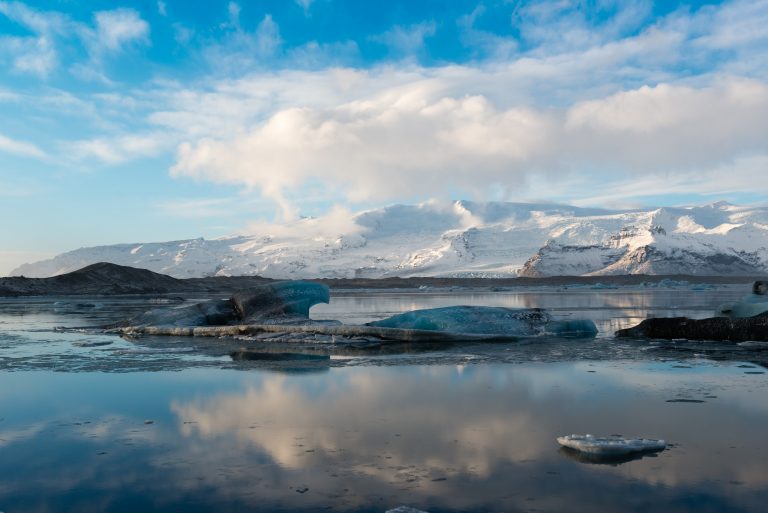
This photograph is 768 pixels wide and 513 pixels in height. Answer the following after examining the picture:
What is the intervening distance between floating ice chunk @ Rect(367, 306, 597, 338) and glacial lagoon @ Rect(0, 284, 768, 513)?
320 centimetres

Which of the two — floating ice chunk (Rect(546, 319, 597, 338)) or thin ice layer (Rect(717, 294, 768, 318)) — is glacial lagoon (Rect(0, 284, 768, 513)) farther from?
thin ice layer (Rect(717, 294, 768, 318))

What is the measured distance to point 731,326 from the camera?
11148mm

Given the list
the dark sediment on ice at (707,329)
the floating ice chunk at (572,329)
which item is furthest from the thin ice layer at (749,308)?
the floating ice chunk at (572,329)

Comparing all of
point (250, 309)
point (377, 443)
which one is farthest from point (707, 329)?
point (250, 309)

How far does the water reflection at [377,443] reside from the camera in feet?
11.4

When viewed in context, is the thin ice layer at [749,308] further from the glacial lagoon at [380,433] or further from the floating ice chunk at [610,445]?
the floating ice chunk at [610,445]

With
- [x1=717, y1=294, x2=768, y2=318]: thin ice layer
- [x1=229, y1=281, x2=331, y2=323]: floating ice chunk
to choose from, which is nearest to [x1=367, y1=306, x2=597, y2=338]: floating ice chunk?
[x1=717, y1=294, x2=768, y2=318]: thin ice layer

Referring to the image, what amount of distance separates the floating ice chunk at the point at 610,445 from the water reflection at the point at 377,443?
4.3 inches

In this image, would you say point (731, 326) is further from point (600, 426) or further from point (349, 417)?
point (349, 417)

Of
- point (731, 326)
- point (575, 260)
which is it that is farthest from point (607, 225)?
point (731, 326)

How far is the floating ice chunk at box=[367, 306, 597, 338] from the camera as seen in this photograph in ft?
40.1

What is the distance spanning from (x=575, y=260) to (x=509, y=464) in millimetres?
141323

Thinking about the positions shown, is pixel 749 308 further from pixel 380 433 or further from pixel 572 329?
pixel 380 433

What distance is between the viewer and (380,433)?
4781 mm
